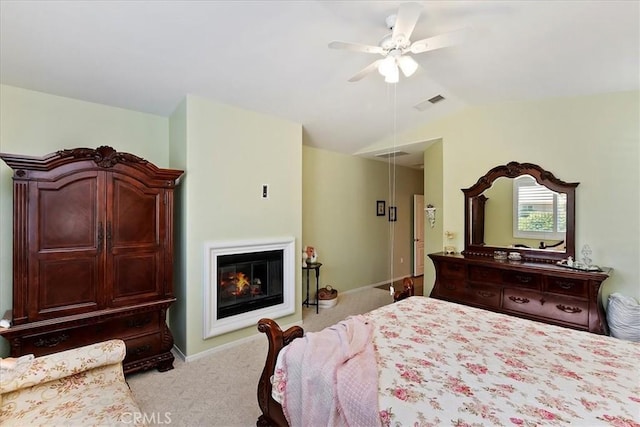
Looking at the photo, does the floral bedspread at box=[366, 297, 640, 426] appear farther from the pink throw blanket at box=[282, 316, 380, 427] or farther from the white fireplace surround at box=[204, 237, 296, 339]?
the white fireplace surround at box=[204, 237, 296, 339]

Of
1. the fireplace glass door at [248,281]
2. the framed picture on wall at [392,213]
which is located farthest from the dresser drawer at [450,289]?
the framed picture on wall at [392,213]

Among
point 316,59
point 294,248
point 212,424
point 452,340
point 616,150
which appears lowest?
point 212,424

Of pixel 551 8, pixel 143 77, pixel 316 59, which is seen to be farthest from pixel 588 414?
pixel 143 77

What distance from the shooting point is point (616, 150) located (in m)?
3.11

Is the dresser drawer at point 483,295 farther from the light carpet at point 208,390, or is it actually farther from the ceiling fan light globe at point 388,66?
the ceiling fan light globe at point 388,66

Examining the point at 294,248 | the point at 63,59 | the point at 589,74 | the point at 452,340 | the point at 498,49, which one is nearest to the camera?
the point at 452,340

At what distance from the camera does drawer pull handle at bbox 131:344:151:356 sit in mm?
2657

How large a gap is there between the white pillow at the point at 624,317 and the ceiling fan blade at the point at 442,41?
9.67 ft

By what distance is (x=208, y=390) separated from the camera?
251 cm

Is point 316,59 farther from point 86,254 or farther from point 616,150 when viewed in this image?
point 616,150

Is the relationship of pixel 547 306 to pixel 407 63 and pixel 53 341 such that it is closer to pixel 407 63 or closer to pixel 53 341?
pixel 407 63

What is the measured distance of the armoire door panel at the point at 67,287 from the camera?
229 cm

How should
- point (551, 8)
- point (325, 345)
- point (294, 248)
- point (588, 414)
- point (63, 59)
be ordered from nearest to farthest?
1. point (588, 414)
2. point (325, 345)
3. point (551, 8)
4. point (63, 59)
5. point (294, 248)

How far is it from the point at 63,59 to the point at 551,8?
3674mm
